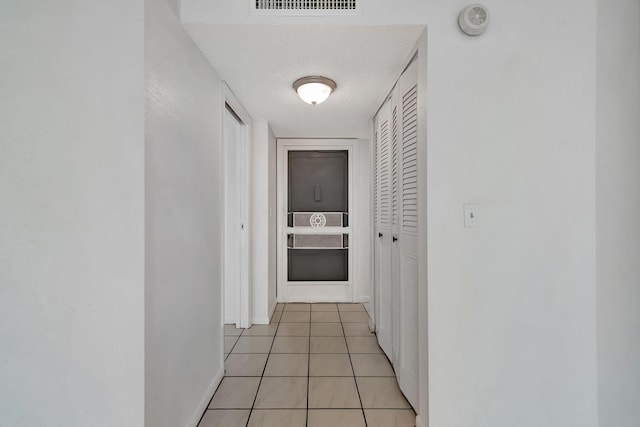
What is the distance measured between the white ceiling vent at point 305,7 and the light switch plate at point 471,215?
111 cm

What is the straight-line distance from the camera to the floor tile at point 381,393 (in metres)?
1.93

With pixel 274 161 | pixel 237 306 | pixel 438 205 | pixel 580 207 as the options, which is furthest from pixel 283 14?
pixel 237 306

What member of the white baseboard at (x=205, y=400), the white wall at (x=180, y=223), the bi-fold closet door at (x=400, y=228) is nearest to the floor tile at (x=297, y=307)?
the bi-fold closet door at (x=400, y=228)

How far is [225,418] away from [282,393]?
39 centimetres

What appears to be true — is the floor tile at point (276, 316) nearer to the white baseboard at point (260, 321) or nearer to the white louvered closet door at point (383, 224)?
the white baseboard at point (260, 321)

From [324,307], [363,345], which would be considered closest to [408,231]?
[363,345]

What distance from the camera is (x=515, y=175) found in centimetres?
157

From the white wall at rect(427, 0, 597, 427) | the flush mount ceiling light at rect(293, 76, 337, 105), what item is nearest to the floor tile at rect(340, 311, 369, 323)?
the white wall at rect(427, 0, 597, 427)

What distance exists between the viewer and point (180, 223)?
1.56 meters

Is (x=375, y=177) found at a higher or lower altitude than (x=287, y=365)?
higher

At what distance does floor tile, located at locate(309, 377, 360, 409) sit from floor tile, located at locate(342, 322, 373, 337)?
2.74ft

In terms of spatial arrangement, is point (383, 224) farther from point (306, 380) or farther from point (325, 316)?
point (325, 316)

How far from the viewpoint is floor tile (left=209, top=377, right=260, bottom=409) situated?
6.38ft

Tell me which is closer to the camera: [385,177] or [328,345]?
[385,177]
